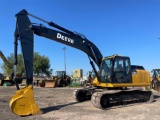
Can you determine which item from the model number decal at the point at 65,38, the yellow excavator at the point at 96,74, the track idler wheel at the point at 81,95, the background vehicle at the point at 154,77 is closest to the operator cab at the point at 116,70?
the yellow excavator at the point at 96,74

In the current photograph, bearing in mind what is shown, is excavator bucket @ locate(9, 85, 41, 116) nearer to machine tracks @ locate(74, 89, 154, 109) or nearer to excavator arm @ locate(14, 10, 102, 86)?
excavator arm @ locate(14, 10, 102, 86)

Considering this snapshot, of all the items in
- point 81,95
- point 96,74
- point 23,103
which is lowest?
point 23,103

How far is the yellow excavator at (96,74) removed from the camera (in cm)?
1055

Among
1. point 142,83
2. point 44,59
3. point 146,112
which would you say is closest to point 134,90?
point 142,83

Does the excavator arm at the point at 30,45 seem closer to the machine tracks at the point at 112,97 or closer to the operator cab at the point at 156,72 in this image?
the machine tracks at the point at 112,97

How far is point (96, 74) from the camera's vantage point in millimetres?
13578

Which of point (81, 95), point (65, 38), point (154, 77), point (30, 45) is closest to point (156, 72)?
point (154, 77)

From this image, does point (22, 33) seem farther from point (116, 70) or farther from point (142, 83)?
point (142, 83)

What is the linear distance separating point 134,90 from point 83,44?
11.7 ft

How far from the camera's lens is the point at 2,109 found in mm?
11305

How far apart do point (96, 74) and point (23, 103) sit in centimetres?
480

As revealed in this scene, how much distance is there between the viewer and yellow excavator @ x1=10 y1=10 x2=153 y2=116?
34.6 feet

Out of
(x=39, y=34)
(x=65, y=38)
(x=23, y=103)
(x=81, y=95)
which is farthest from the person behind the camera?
(x=81, y=95)

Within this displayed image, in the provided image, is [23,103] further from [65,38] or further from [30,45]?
[65,38]
